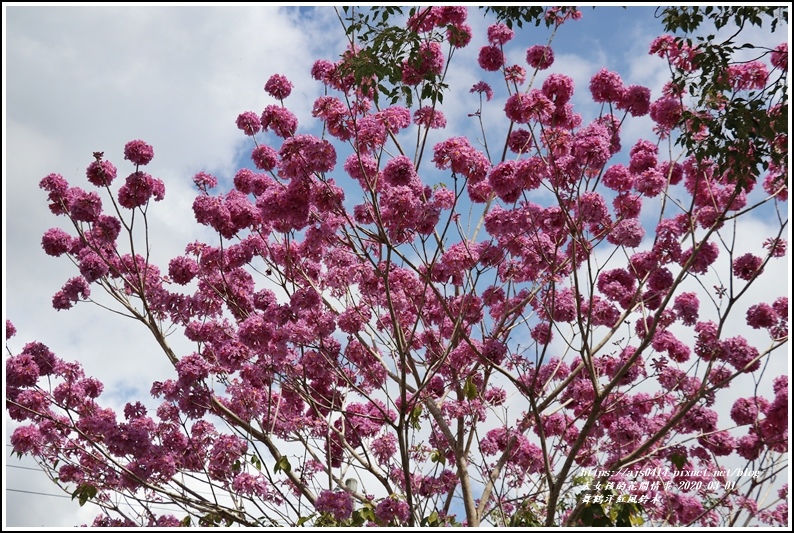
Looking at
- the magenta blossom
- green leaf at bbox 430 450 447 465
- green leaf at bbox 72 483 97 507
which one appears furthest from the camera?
green leaf at bbox 430 450 447 465

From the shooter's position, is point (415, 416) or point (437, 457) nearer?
point (415, 416)

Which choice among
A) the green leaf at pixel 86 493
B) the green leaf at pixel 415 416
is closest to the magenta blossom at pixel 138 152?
the green leaf at pixel 86 493

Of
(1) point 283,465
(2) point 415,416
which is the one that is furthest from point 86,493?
(2) point 415,416

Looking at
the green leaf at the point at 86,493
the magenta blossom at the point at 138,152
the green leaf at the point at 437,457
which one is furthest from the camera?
the green leaf at the point at 437,457

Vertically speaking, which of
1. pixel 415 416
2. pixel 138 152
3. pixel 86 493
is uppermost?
pixel 138 152

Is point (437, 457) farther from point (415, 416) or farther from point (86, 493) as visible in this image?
point (86, 493)

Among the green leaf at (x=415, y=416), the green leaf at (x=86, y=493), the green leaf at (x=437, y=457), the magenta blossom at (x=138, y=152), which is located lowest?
the green leaf at (x=86, y=493)

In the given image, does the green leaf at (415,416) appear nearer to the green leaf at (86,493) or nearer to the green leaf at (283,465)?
the green leaf at (283,465)

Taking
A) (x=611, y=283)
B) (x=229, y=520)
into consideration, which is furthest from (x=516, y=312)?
(x=229, y=520)

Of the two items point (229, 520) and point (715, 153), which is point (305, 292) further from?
point (715, 153)

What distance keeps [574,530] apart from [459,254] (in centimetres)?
239

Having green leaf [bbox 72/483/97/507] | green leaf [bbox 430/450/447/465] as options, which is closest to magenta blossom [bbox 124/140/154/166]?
green leaf [bbox 72/483/97/507]

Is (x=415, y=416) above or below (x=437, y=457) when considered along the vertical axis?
above

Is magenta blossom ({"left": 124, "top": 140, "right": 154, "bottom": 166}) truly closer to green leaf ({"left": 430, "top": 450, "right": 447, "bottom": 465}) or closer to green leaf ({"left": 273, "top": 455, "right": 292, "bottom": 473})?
green leaf ({"left": 273, "top": 455, "right": 292, "bottom": 473})
